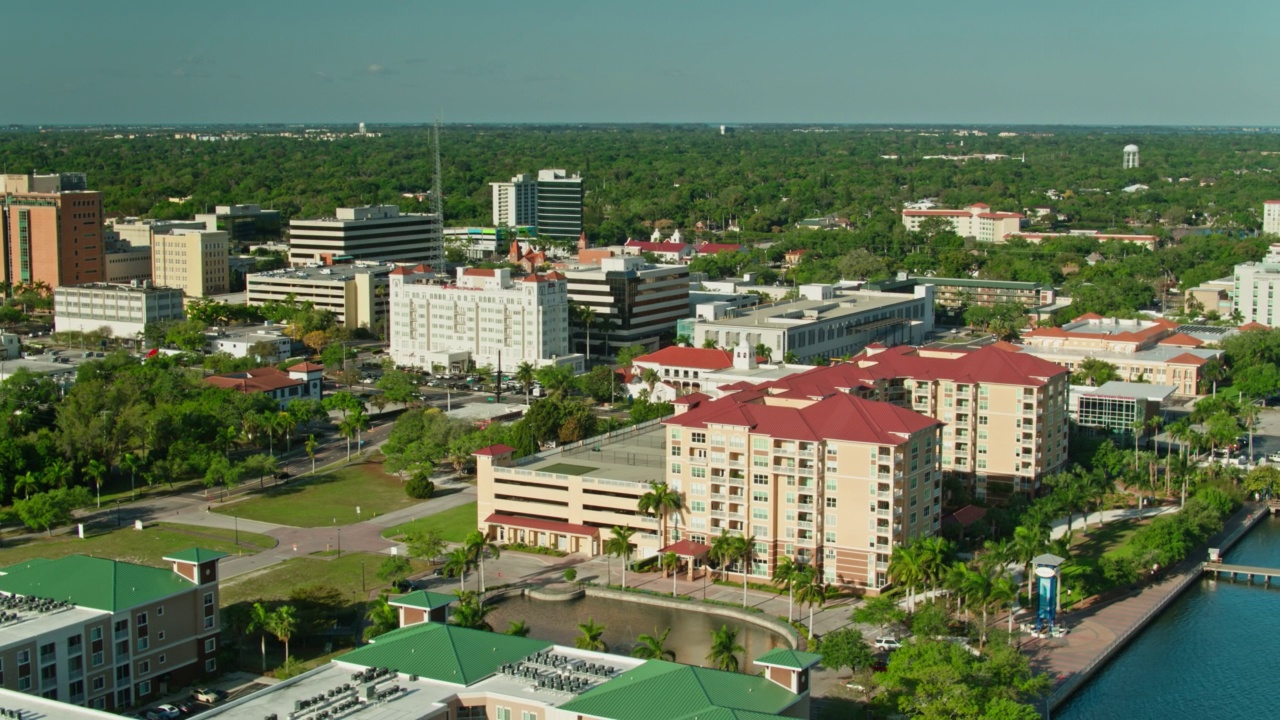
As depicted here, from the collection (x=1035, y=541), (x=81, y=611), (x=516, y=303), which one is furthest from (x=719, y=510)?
(x=516, y=303)

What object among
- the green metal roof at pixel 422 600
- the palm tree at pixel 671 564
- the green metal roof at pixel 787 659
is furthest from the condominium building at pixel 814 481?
the green metal roof at pixel 787 659

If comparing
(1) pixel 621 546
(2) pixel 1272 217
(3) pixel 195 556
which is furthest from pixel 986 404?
(2) pixel 1272 217

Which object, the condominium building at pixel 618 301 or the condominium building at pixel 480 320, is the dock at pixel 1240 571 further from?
the condominium building at pixel 618 301

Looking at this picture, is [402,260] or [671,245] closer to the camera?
[402,260]

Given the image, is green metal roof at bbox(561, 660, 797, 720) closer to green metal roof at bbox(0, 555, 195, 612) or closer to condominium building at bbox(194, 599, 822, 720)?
condominium building at bbox(194, 599, 822, 720)

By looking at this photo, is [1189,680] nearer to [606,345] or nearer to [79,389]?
[79,389]
